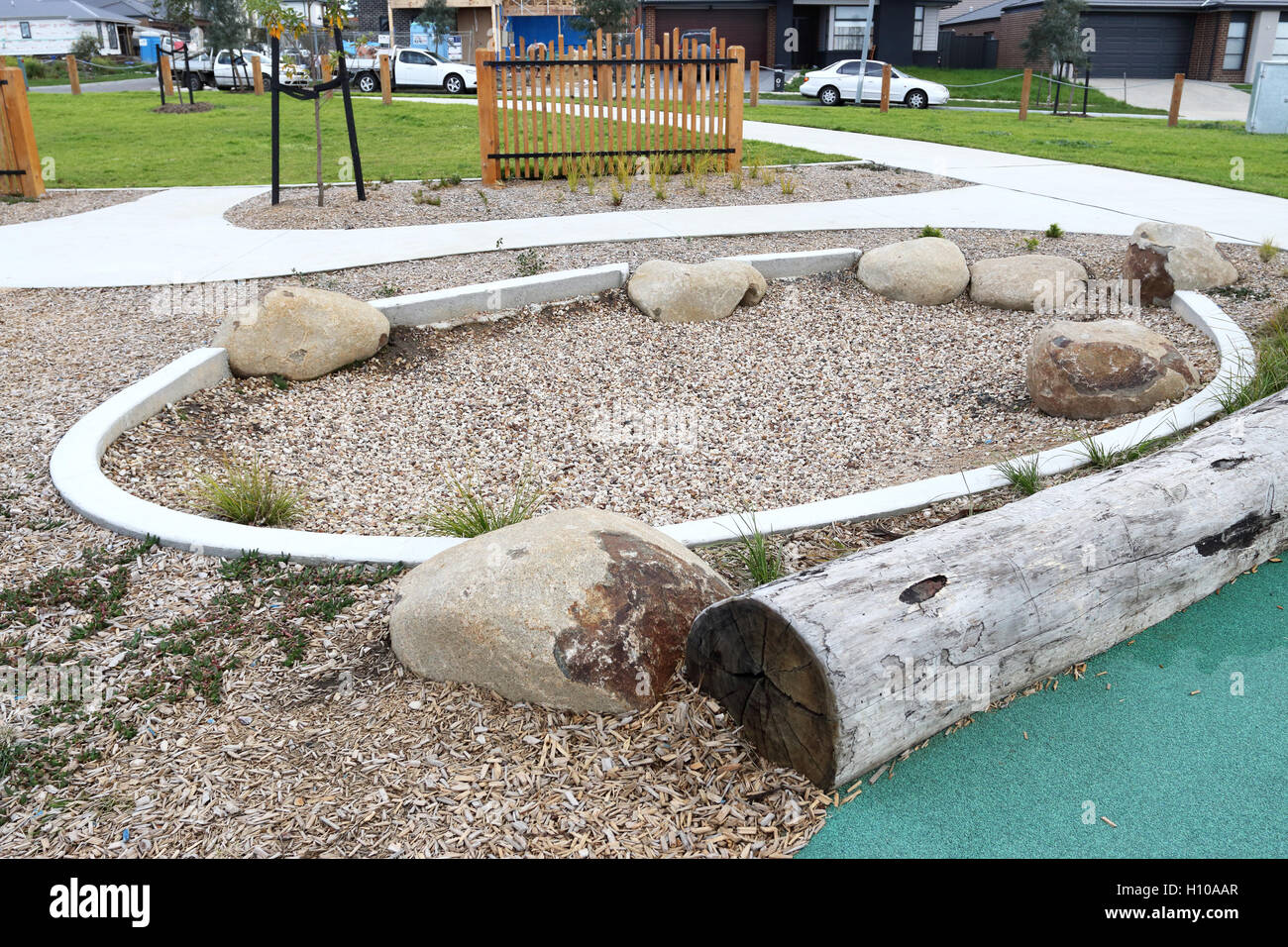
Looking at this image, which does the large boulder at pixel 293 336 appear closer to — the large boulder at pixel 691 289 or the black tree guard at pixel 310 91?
the large boulder at pixel 691 289

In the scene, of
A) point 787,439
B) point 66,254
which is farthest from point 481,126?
point 787,439

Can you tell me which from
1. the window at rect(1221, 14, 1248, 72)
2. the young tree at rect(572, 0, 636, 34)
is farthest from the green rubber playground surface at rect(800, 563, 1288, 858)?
the window at rect(1221, 14, 1248, 72)

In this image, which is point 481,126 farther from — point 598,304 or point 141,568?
point 141,568

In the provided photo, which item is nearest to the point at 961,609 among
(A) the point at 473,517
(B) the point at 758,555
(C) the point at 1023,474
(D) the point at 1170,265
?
(B) the point at 758,555

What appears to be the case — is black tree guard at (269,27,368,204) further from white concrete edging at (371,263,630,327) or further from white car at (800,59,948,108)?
white car at (800,59,948,108)

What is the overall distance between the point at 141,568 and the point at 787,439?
10.7ft

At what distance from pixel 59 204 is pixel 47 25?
46.9 metres

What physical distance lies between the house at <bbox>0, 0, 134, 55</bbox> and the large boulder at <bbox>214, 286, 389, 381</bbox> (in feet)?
167

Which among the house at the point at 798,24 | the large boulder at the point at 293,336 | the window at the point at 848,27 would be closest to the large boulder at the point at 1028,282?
the large boulder at the point at 293,336

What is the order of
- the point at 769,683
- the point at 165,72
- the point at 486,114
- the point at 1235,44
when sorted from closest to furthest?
the point at 769,683, the point at 486,114, the point at 165,72, the point at 1235,44

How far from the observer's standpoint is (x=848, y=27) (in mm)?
38125

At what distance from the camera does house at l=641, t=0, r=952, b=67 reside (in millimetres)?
37594

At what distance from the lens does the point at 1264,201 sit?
1063 cm

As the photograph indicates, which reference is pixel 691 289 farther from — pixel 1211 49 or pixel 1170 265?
pixel 1211 49
